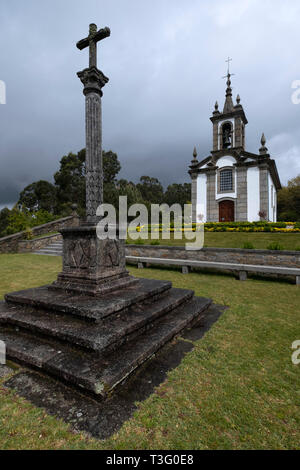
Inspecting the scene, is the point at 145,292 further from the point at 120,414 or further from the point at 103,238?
→ the point at 120,414

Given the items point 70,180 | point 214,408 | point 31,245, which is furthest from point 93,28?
point 70,180

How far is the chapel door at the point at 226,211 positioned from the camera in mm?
20812

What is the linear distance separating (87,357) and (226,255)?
7.02 meters

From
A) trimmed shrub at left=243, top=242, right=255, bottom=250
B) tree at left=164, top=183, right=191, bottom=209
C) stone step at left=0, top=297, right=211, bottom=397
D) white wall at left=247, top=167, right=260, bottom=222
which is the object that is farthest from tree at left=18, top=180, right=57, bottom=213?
stone step at left=0, top=297, right=211, bottom=397

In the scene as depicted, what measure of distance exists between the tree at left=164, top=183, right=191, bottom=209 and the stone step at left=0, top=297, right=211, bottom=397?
159ft

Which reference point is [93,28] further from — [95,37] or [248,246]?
[248,246]

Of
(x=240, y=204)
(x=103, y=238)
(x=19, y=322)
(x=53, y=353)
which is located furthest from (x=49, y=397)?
(x=240, y=204)

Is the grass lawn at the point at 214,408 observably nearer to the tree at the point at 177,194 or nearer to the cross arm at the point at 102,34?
the cross arm at the point at 102,34

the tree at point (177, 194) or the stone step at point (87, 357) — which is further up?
the tree at point (177, 194)

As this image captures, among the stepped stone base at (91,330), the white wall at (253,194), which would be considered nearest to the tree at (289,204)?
the white wall at (253,194)

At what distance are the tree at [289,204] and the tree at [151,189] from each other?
25.6 m

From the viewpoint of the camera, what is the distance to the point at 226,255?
8.43 metres

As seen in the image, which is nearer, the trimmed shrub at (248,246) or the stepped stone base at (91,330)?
the stepped stone base at (91,330)
